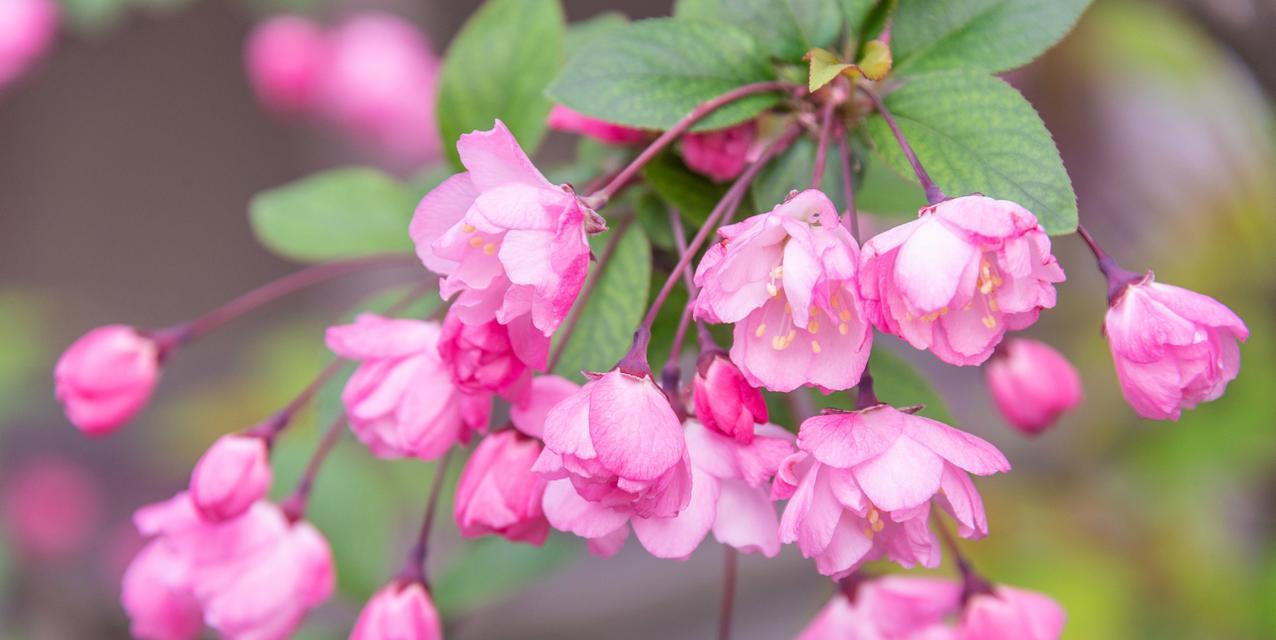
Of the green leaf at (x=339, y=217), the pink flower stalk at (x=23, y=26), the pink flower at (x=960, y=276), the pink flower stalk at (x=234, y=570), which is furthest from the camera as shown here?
the pink flower stalk at (x=23, y=26)

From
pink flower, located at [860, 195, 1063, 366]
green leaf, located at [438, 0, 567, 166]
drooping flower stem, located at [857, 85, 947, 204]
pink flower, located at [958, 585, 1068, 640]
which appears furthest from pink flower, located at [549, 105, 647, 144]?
pink flower, located at [958, 585, 1068, 640]

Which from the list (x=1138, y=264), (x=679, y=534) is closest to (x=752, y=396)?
(x=679, y=534)

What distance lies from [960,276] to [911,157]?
0.34ft

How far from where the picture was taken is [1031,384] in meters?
0.69

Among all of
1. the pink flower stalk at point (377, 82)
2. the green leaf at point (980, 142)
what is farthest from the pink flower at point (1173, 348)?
the pink flower stalk at point (377, 82)

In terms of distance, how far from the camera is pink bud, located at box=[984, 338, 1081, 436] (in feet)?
2.24

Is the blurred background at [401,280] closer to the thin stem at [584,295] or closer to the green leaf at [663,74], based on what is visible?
the thin stem at [584,295]

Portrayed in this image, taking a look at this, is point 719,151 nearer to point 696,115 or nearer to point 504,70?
point 696,115

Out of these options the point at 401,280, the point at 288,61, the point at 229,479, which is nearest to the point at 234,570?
the point at 229,479

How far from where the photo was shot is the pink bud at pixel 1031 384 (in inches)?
26.9

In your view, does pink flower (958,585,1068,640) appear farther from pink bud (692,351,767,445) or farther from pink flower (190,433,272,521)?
pink flower (190,433,272,521)

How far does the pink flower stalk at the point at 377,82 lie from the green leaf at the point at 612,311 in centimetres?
125

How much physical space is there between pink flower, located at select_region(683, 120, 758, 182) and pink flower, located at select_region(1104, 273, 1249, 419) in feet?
0.80

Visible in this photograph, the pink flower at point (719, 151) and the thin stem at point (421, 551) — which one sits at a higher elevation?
the pink flower at point (719, 151)
